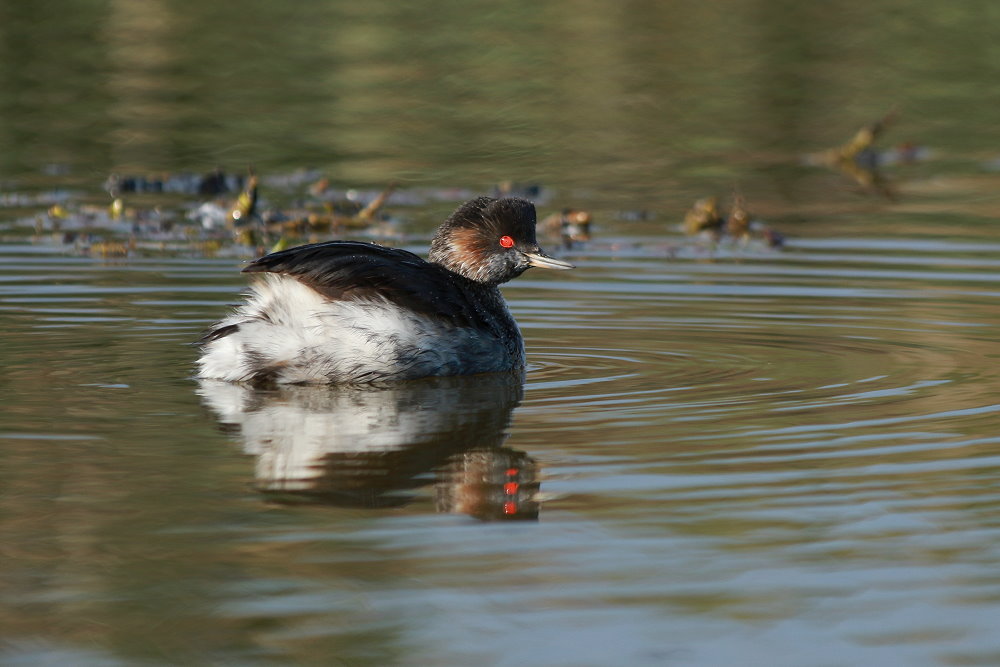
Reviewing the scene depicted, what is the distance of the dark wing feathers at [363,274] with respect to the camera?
26.3 feet

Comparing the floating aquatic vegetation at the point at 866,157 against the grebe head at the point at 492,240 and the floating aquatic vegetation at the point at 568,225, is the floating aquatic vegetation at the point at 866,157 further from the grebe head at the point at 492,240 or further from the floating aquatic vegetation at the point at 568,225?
the grebe head at the point at 492,240

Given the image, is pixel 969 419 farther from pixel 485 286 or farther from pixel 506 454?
pixel 485 286

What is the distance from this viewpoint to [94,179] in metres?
17.1

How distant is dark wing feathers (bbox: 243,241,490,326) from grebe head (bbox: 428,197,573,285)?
655mm

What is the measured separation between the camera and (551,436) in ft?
23.5

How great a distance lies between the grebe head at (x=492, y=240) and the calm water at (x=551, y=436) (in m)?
0.57

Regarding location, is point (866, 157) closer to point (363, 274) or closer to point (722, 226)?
point (722, 226)

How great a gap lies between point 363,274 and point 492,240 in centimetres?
119

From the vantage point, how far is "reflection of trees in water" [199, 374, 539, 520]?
20.1 feet

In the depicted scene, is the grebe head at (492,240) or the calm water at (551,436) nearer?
the calm water at (551,436)

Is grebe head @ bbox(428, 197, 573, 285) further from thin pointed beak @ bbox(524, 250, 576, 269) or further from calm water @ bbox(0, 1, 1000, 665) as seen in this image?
calm water @ bbox(0, 1, 1000, 665)

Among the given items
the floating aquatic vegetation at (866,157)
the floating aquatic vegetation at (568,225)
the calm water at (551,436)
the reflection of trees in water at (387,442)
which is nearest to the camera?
the calm water at (551,436)

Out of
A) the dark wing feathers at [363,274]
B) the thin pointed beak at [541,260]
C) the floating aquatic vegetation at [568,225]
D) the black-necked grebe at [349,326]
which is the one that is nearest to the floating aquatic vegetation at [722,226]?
the floating aquatic vegetation at [568,225]

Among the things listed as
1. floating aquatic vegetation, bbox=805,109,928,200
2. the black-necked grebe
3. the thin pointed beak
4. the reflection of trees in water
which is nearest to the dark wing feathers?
the black-necked grebe
